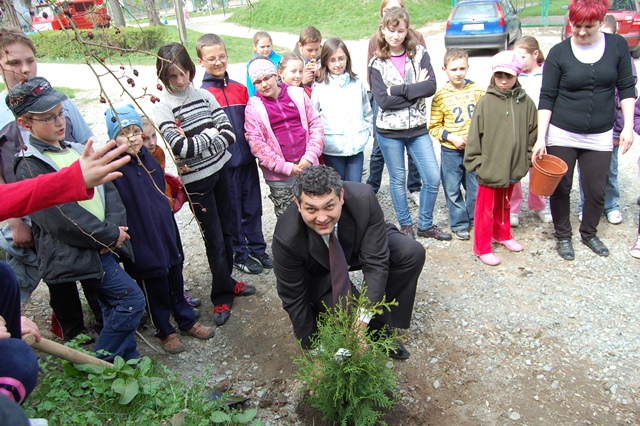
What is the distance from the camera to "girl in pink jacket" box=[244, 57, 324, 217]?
430cm

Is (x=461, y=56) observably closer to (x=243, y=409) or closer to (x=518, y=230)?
(x=518, y=230)

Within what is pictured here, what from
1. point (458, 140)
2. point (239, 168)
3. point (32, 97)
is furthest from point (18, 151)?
point (458, 140)

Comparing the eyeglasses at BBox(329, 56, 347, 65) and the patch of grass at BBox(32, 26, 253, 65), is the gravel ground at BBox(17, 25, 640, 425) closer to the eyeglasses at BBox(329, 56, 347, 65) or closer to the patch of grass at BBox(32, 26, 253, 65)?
the eyeglasses at BBox(329, 56, 347, 65)

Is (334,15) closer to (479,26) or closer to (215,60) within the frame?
(479,26)

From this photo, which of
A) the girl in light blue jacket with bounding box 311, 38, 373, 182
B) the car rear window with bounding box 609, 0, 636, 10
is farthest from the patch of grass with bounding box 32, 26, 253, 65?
the girl in light blue jacket with bounding box 311, 38, 373, 182

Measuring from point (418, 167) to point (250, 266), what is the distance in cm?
179

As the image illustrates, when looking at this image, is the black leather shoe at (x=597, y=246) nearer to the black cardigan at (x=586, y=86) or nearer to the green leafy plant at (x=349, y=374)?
the black cardigan at (x=586, y=86)

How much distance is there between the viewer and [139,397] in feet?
9.87

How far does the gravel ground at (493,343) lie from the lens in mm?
3176

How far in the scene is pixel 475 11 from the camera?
47.6ft

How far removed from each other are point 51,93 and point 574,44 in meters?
3.82

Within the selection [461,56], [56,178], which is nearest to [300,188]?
[56,178]

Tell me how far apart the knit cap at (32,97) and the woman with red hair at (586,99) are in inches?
141

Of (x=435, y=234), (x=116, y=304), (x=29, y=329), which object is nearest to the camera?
(x=29, y=329)
